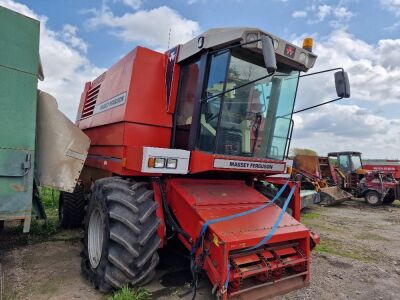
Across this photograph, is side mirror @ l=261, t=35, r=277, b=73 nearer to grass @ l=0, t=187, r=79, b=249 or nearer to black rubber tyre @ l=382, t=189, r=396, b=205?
grass @ l=0, t=187, r=79, b=249

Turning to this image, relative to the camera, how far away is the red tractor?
41.4 feet

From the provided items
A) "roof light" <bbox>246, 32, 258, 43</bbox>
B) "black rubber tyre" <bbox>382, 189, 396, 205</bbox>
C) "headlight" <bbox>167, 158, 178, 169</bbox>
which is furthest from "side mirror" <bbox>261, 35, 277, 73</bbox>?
"black rubber tyre" <bbox>382, 189, 396, 205</bbox>

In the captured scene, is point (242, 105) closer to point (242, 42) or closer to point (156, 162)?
point (242, 42)

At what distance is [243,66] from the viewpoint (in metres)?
3.88

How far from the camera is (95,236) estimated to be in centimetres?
404

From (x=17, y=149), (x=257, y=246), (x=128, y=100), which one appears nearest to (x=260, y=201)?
(x=257, y=246)

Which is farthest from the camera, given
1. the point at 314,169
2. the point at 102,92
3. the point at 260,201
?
the point at 314,169

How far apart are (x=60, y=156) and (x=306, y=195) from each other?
276 inches

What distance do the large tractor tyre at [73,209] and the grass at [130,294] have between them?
3.02m

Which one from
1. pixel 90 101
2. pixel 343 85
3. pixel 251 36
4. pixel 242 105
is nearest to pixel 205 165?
pixel 242 105

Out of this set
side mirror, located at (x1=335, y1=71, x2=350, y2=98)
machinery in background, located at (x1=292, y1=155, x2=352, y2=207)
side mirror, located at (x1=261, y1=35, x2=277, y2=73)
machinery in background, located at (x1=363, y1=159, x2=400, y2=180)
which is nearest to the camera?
side mirror, located at (x1=261, y1=35, x2=277, y2=73)

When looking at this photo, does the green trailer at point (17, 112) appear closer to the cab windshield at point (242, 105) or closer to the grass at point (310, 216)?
the cab windshield at point (242, 105)

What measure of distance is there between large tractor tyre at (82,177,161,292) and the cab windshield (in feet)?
3.31

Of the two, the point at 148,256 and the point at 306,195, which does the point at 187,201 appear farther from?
the point at 306,195
